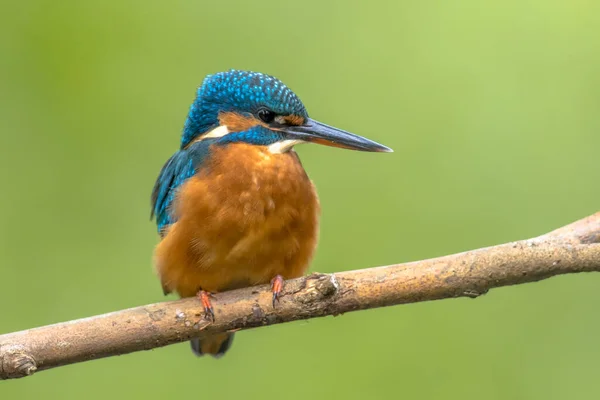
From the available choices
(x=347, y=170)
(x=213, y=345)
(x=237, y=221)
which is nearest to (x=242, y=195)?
(x=237, y=221)

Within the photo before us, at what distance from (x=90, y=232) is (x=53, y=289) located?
33cm

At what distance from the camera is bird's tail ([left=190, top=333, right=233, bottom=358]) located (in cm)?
342

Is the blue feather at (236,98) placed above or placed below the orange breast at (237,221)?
above

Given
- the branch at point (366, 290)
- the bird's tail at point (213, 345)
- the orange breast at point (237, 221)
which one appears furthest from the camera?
the bird's tail at point (213, 345)

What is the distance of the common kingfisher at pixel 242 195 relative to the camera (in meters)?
2.95

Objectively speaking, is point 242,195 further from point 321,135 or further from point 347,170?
point 347,170

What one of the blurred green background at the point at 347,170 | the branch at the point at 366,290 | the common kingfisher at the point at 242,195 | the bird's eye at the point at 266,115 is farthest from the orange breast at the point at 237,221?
the blurred green background at the point at 347,170

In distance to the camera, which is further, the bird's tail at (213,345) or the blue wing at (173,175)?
the bird's tail at (213,345)

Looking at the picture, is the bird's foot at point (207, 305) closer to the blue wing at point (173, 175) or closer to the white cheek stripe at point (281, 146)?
the blue wing at point (173, 175)

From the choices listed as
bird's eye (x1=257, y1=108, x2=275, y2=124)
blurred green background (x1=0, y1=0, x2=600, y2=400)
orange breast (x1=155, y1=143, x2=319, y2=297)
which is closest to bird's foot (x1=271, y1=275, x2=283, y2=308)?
orange breast (x1=155, y1=143, x2=319, y2=297)

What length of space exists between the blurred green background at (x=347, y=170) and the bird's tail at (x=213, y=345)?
567 mm

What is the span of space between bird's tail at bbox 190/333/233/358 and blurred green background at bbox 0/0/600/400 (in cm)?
57

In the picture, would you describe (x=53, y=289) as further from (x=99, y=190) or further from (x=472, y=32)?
(x=472, y=32)

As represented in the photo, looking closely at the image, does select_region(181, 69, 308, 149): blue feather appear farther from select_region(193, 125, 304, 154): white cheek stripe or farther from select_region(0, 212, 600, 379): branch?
select_region(0, 212, 600, 379): branch
